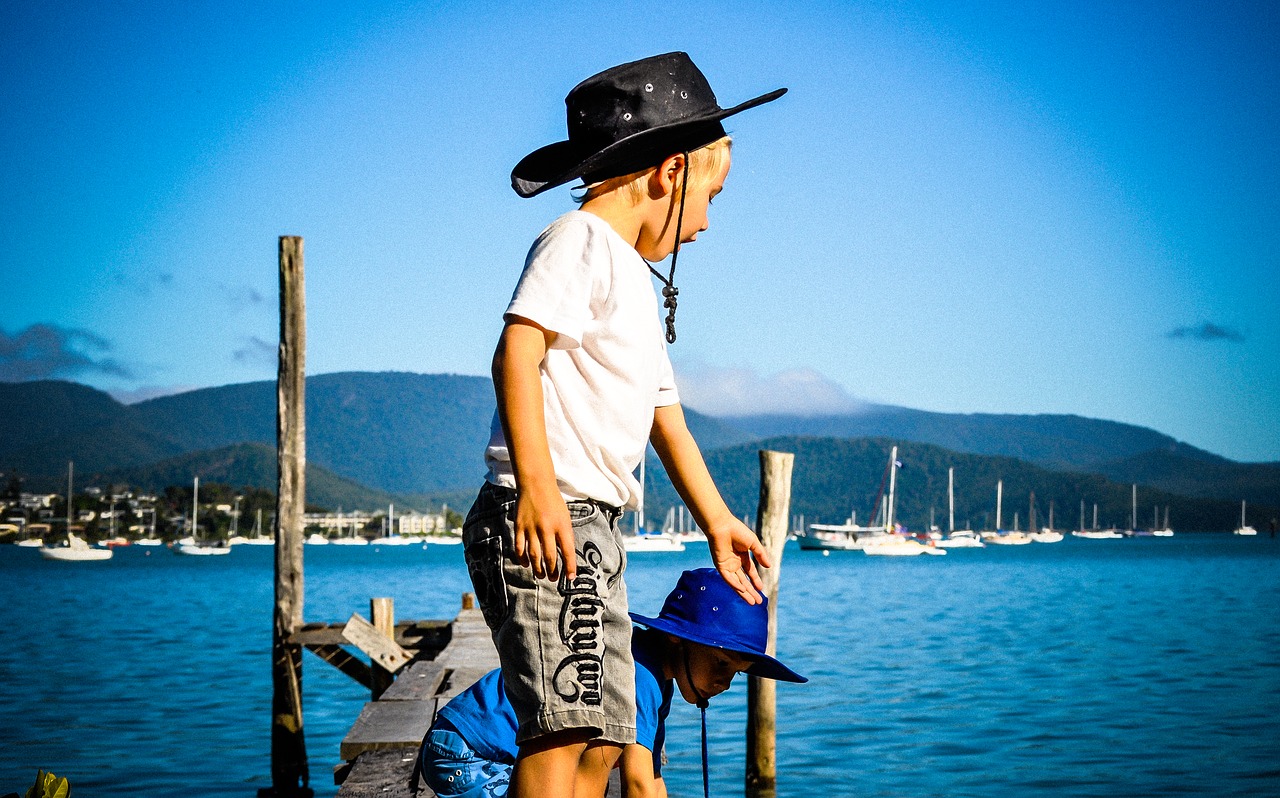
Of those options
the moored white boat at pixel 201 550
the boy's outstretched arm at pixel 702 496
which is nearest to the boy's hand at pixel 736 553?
the boy's outstretched arm at pixel 702 496

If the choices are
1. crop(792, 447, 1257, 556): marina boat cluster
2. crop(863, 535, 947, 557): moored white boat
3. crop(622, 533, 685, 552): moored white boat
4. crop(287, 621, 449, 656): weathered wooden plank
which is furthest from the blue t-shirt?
crop(622, 533, 685, 552): moored white boat

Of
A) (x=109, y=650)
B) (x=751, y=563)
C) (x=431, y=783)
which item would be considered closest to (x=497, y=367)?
(x=751, y=563)

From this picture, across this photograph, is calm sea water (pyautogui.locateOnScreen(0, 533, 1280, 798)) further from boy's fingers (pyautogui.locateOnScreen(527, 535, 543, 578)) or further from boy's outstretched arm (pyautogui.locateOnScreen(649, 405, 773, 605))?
boy's fingers (pyautogui.locateOnScreen(527, 535, 543, 578))

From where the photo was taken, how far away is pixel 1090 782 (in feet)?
42.1

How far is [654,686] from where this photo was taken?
362cm

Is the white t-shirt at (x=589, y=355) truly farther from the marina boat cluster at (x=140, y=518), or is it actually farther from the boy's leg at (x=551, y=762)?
the marina boat cluster at (x=140, y=518)

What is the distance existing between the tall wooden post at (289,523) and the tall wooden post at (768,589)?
3.90 m

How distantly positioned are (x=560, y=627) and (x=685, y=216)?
1.00 meters

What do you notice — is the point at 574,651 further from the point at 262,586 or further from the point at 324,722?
the point at 262,586

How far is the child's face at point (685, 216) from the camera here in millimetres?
2852

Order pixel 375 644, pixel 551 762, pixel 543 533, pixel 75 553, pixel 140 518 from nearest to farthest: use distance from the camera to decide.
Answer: pixel 543 533 → pixel 551 762 → pixel 375 644 → pixel 75 553 → pixel 140 518

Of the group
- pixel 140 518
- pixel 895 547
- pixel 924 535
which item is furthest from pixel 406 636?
pixel 140 518

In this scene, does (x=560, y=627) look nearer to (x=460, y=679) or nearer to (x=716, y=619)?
(x=716, y=619)

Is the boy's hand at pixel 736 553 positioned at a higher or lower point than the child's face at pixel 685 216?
lower
